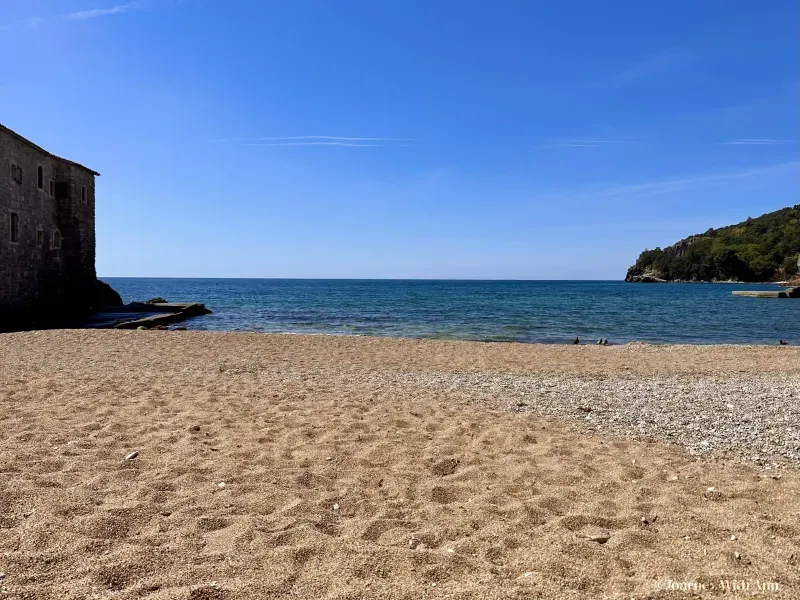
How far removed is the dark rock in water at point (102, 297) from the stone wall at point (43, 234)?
44 cm

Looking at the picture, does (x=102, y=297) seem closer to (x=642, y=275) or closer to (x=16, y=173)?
(x=16, y=173)

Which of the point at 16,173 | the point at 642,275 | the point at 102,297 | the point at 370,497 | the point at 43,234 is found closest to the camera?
the point at 370,497

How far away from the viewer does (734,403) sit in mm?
8008

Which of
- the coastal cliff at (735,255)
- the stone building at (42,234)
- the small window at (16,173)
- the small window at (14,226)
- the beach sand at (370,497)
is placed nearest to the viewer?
the beach sand at (370,497)

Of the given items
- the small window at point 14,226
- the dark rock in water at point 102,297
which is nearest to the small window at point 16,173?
the small window at point 14,226

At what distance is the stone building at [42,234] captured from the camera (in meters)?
22.5

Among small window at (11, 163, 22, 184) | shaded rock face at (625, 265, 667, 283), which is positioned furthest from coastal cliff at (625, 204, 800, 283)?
small window at (11, 163, 22, 184)

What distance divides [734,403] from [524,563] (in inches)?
261

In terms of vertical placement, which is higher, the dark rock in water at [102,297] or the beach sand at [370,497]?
the dark rock in water at [102,297]

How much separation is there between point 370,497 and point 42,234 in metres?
29.1

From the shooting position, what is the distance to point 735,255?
125562 mm

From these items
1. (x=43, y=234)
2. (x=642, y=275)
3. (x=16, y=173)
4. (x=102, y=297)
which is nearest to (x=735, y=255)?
(x=642, y=275)

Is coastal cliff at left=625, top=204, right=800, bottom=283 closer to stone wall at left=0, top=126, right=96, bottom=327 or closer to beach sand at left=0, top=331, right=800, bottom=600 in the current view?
stone wall at left=0, top=126, right=96, bottom=327

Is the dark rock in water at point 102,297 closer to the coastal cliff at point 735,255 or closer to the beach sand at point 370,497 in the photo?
the beach sand at point 370,497
